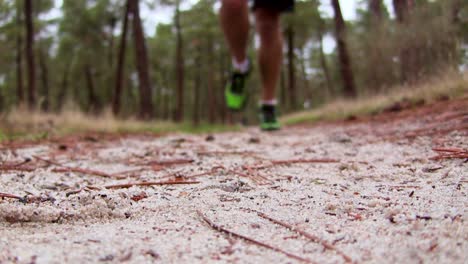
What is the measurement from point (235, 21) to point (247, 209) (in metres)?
2.19

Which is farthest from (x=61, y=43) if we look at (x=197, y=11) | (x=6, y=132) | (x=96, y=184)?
(x=96, y=184)

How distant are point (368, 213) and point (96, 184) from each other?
36.1 inches

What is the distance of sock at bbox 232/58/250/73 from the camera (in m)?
3.28

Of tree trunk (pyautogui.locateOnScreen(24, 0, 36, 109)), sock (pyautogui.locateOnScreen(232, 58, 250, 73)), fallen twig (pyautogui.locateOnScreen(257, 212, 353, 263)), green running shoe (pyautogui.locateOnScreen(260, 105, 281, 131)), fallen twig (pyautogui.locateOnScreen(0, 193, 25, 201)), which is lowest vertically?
fallen twig (pyautogui.locateOnScreen(257, 212, 353, 263))

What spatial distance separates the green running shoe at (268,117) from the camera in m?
3.45

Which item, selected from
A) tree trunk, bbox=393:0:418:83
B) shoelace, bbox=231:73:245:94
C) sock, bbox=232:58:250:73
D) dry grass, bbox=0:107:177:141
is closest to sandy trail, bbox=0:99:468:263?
sock, bbox=232:58:250:73

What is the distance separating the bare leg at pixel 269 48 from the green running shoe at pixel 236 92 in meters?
0.21

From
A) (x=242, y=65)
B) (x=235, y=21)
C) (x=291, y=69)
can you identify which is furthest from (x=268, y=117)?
(x=291, y=69)

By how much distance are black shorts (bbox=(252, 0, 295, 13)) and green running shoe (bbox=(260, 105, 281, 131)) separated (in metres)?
0.85

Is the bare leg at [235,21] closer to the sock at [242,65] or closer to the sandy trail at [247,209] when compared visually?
the sock at [242,65]

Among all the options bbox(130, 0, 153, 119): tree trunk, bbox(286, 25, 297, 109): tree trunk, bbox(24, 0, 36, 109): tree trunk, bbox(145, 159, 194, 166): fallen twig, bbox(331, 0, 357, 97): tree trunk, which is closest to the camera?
bbox(145, 159, 194, 166): fallen twig

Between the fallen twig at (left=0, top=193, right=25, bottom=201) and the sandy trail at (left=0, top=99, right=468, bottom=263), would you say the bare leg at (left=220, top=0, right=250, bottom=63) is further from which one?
the fallen twig at (left=0, top=193, right=25, bottom=201)

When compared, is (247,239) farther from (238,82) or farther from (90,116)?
(90,116)

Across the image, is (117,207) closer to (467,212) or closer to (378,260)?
(378,260)
